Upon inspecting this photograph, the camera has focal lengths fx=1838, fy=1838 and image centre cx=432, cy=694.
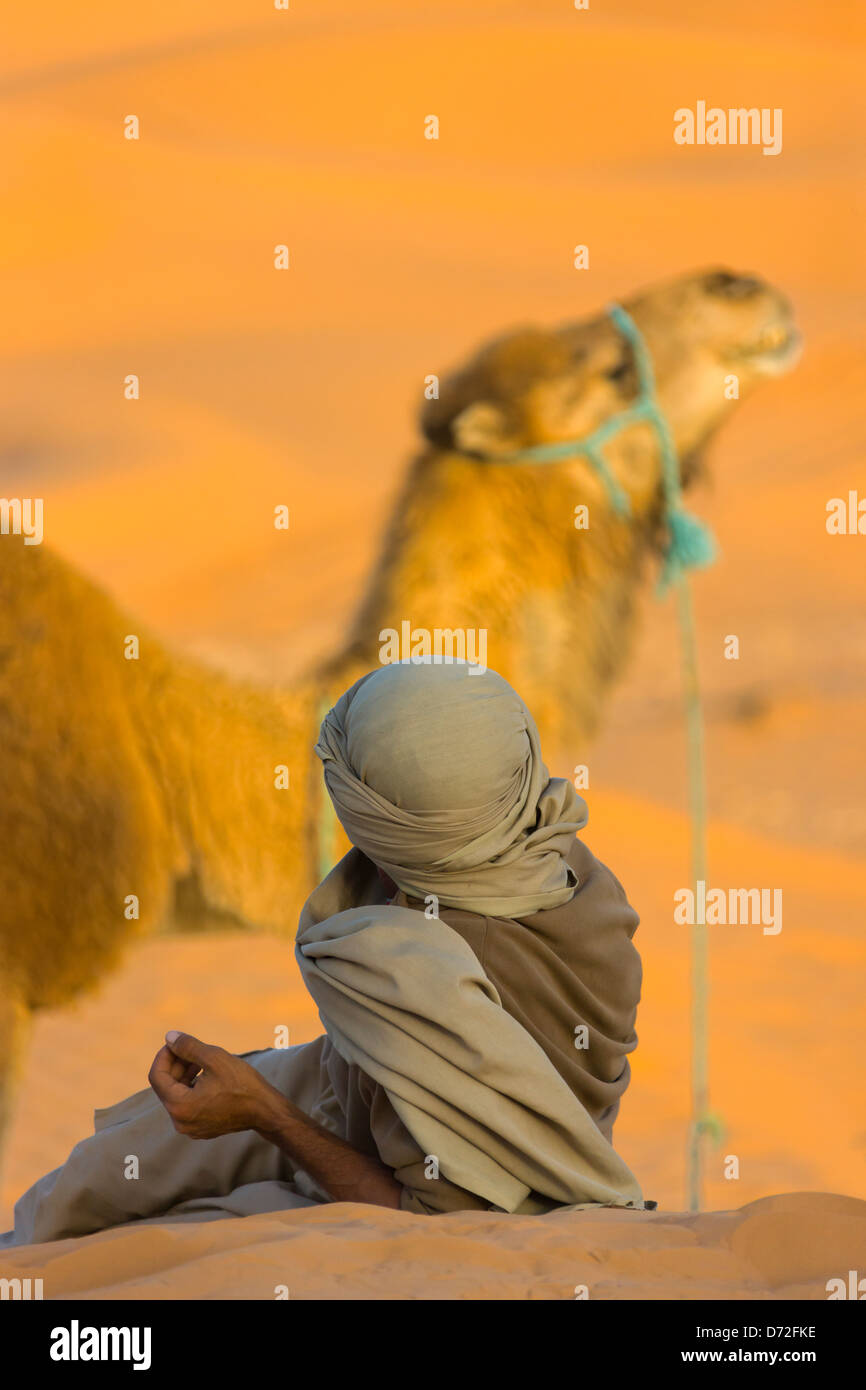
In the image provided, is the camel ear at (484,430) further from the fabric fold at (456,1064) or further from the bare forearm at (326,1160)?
the bare forearm at (326,1160)

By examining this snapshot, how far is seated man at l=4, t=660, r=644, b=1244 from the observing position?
6.43 ft

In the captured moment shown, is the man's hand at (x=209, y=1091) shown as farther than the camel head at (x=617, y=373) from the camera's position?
No

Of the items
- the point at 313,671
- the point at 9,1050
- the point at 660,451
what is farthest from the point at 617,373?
the point at 9,1050

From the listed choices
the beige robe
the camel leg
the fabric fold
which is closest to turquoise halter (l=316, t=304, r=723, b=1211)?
the camel leg

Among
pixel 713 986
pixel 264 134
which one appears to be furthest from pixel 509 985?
pixel 264 134

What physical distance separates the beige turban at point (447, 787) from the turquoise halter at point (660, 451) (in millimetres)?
2371

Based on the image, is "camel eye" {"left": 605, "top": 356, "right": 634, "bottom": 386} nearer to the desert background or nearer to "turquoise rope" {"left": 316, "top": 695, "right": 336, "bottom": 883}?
the desert background

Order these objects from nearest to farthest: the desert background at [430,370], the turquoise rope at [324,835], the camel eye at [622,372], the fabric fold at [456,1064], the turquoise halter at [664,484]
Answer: the fabric fold at [456,1064] < the turquoise rope at [324,835] < the turquoise halter at [664,484] < the camel eye at [622,372] < the desert background at [430,370]

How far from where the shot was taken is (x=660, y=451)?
4473 millimetres

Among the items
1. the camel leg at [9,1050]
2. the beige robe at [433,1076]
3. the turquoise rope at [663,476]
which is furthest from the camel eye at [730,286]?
the beige robe at [433,1076]

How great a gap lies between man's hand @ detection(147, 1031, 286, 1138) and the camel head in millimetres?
2664

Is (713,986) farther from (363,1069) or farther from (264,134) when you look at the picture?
(264,134)

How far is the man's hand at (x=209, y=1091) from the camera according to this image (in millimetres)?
1959

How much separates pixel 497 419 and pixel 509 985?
2.58m
